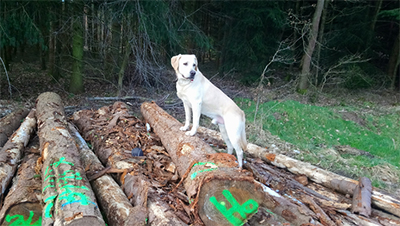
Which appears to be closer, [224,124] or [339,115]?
[224,124]

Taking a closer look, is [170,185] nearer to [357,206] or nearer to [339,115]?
[357,206]

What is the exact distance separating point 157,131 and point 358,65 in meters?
14.6

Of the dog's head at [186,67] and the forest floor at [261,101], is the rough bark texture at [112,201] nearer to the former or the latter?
the dog's head at [186,67]

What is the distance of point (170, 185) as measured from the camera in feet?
11.3

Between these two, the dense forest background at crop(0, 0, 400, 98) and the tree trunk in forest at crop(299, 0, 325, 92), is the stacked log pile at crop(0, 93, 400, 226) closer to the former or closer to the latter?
the dense forest background at crop(0, 0, 400, 98)

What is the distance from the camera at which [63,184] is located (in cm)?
274

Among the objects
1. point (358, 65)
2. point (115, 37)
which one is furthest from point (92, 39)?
point (358, 65)

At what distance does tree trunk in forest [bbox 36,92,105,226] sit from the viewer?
2361mm

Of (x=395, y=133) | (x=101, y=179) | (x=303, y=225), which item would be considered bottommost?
(x=395, y=133)

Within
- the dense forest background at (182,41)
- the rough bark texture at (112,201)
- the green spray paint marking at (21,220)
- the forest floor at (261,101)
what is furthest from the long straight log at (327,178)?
the green spray paint marking at (21,220)

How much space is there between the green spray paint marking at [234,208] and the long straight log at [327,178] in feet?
7.89

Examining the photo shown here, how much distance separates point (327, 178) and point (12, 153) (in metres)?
5.13

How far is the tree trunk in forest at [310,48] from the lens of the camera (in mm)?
11516

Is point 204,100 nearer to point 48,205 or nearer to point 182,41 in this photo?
point 48,205
